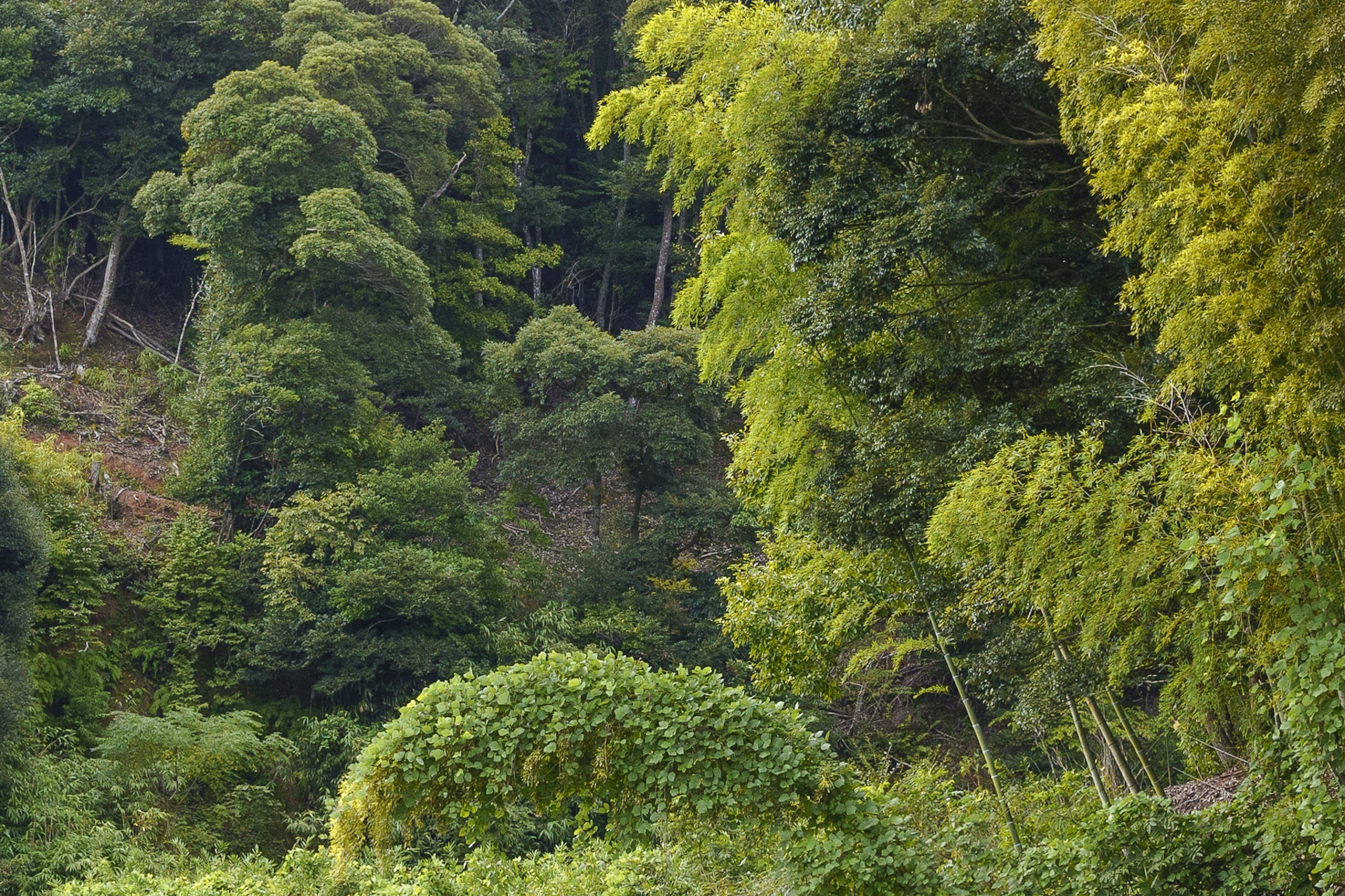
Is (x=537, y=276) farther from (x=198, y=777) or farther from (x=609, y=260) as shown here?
(x=198, y=777)

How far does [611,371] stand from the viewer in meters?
16.0

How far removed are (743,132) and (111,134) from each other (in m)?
14.6

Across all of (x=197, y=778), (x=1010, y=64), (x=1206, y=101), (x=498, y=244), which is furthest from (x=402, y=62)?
(x=1206, y=101)

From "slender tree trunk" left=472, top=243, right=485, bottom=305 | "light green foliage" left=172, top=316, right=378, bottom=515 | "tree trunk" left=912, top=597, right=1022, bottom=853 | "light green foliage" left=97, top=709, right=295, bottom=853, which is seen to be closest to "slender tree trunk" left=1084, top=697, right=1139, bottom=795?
"tree trunk" left=912, top=597, right=1022, bottom=853

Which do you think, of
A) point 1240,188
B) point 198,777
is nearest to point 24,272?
point 198,777

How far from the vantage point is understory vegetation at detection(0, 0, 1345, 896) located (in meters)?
4.88

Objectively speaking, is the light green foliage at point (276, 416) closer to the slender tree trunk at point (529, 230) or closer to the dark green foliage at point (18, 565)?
the dark green foliage at point (18, 565)

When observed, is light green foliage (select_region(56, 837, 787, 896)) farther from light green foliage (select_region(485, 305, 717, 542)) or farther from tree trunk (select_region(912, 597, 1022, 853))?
light green foliage (select_region(485, 305, 717, 542))

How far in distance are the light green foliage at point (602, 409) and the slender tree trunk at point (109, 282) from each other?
257 inches

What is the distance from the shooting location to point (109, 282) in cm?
1888

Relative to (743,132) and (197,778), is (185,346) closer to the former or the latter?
(197,778)

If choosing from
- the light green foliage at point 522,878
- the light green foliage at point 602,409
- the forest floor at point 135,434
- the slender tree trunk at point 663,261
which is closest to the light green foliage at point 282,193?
the light green foliage at point 602,409

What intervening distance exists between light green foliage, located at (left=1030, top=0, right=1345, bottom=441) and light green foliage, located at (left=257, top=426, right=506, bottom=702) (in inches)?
374

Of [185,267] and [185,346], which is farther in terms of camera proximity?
[185,267]
